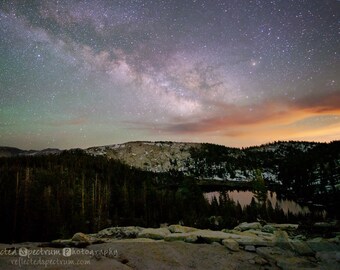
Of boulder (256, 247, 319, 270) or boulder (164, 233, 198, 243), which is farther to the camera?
boulder (164, 233, 198, 243)

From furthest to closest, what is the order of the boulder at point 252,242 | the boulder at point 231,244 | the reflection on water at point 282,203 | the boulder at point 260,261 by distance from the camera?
the reflection on water at point 282,203 → the boulder at point 252,242 → the boulder at point 231,244 → the boulder at point 260,261

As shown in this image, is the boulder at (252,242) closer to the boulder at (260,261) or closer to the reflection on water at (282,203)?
the boulder at (260,261)

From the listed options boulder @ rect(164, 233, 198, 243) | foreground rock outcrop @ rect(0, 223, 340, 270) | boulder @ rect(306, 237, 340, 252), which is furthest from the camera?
boulder @ rect(164, 233, 198, 243)

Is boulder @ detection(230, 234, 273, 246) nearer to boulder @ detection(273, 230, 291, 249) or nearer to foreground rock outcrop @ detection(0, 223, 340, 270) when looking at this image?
foreground rock outcrop @ detection(0, 223, 340, 270)

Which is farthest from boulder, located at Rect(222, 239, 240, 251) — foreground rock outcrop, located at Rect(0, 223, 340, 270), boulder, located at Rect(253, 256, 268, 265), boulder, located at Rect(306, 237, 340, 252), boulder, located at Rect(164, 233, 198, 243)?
boulder, located at Rect(306, 237, 340, 252)

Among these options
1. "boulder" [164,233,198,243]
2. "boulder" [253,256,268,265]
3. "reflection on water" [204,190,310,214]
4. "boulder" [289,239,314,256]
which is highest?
"boulder" [164,233,198,243]

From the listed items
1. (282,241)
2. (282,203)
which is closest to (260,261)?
(282,241)

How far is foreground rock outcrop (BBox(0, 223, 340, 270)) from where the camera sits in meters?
11.9

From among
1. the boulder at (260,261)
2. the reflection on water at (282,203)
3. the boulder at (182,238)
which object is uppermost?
the boulder at (182,238)

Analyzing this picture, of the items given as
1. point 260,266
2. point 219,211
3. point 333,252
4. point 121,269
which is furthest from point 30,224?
point 219,211

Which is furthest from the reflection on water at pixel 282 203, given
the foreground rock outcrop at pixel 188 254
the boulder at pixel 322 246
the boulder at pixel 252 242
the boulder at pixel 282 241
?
the foreground rock outcrop at pixel 188 254

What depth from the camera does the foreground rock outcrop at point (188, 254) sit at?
11914 mm

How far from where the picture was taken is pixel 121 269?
1130cm

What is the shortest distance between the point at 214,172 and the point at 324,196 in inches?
3547
